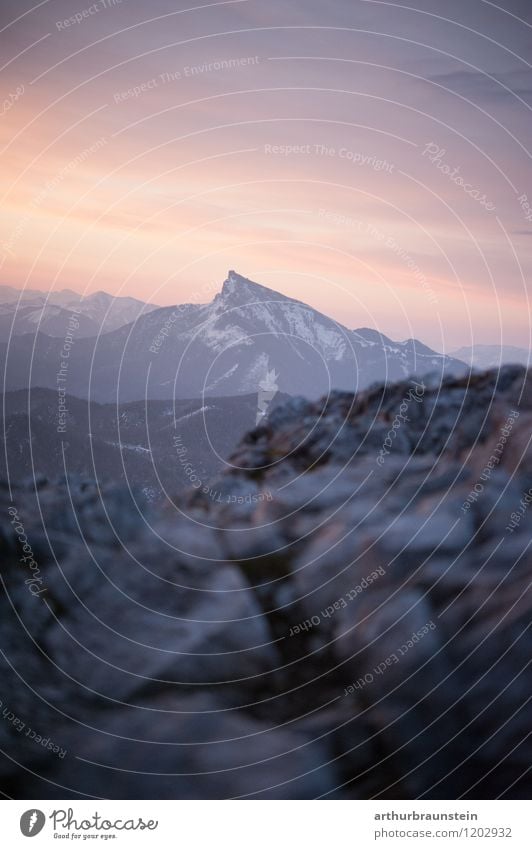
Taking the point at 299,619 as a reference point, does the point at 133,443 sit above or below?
above

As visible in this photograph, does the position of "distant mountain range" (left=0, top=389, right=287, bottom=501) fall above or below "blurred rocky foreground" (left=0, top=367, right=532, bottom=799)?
above

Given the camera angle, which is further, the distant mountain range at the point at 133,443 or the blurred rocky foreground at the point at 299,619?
the distant mountain range at the point at 133,443

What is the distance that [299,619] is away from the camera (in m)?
5.30

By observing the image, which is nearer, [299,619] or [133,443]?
[299,619]

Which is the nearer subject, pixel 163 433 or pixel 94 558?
pixel 94 558

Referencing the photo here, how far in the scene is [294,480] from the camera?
19.8ft

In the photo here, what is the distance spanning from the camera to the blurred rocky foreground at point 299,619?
4758mm

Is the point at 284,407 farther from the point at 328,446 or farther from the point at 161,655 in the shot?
the point at 161,655

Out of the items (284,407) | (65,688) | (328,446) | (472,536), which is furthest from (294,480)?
(65,688)

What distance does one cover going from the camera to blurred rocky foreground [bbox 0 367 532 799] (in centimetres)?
476

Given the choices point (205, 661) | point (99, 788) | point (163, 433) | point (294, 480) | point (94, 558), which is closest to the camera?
point (99, 788)

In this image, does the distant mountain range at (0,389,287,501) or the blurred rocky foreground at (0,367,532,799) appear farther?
the distant mountain range at (0,389,287,501)

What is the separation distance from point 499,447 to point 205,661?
9.41ft

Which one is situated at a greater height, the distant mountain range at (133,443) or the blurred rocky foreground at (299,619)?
the distant mountain range at (133,443)
